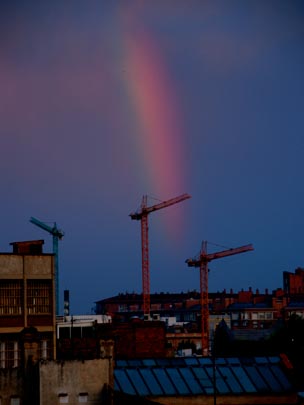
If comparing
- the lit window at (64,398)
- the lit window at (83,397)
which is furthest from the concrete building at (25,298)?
the lit window at (64,398)

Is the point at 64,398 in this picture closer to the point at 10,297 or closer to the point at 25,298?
the point at 10,297

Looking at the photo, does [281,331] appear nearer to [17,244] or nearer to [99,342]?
[17,244]

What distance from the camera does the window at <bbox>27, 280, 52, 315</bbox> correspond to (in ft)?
252

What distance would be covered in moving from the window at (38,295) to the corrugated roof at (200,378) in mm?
11264

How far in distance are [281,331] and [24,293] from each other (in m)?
89.9

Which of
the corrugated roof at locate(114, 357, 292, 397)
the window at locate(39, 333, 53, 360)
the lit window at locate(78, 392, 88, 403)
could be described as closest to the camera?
the lit window at locate(78, 392, 88, 403)

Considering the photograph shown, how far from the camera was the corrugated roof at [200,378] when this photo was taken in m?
63.2

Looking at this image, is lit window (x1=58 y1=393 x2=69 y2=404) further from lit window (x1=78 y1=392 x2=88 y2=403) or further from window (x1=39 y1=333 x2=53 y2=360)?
window (x1=39 y1=333 x2=53 y2=360)

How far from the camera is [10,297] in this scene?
76312mm

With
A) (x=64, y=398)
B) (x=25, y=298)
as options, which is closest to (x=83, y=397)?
(x=64, y=398)

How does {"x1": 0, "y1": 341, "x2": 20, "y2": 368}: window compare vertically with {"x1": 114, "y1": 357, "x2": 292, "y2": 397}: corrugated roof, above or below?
above

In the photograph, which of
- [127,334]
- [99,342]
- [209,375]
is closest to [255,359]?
[209,375]

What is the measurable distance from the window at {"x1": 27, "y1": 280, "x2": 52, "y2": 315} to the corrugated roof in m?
11.3

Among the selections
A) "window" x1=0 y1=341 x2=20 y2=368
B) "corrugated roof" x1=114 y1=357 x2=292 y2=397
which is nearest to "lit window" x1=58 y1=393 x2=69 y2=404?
"corrugated roof" x1=114 y1=357 x2=292 y2=397
